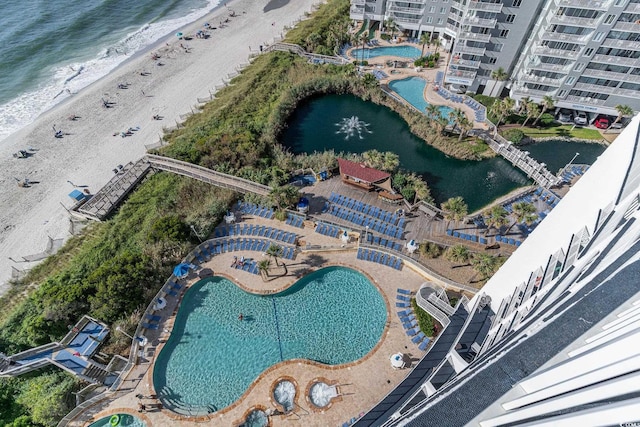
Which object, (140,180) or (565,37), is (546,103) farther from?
(140,180)

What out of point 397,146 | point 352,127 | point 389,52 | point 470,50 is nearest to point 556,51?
point 470,50

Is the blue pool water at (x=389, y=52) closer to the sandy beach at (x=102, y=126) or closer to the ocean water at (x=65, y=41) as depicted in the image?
the sandy beach at (x=102, y=126)

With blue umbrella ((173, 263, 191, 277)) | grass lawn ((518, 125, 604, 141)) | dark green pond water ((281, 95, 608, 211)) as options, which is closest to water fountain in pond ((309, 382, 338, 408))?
blue umbrella ((173, 263, 191, 277))

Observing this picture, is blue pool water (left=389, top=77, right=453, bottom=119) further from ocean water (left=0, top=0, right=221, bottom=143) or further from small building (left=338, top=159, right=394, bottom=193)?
ocean water (left=0, top=0, right=221, bottom=143)

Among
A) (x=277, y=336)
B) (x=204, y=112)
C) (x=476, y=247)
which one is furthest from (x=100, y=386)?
(x=204, y=112)

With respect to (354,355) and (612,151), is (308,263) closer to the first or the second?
(354,355)
